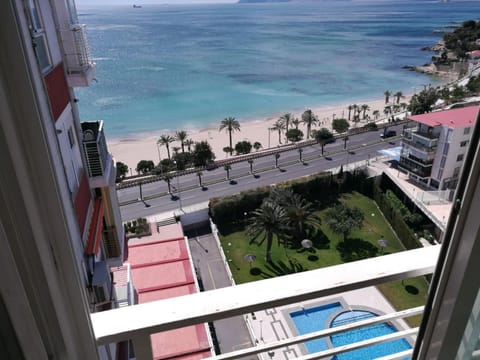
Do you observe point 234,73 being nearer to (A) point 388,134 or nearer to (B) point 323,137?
(A) point 388,134

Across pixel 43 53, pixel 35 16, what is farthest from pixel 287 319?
pixel 35 16

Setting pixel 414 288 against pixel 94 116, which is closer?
pixel 414 288

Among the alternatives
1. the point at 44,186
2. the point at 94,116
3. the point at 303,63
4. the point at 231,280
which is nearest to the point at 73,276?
the point at 44,186

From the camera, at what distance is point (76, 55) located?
2377mm

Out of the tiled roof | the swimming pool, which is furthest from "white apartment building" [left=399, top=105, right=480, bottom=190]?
the tiled roof

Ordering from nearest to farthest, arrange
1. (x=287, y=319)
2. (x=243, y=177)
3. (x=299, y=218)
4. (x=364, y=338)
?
(x=364, y=338) < (x=287, y=319) < (x=299, y=218) < (x=243, y=177)

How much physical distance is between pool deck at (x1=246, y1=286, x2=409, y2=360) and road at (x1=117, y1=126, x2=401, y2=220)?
19.3ft

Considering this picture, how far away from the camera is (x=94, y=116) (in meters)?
24.5

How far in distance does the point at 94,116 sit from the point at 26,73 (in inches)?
1020

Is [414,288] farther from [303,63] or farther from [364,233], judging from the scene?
[303,63]

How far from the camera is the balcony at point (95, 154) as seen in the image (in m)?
2.54

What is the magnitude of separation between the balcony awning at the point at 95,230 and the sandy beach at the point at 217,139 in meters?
14.2

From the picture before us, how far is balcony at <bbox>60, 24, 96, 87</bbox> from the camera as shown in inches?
92.0

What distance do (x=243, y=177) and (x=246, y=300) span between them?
13.8 m
